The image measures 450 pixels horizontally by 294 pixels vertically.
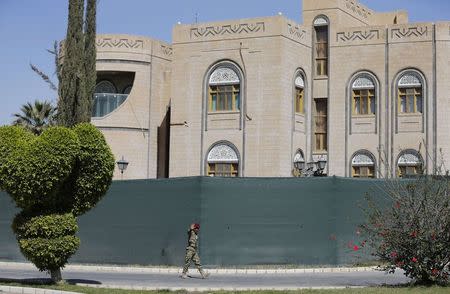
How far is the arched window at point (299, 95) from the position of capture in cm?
3956

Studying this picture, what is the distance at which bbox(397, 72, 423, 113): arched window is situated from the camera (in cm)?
3891

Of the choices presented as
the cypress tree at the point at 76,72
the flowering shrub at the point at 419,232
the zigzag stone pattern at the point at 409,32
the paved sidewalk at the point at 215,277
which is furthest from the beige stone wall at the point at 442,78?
the flowering shrub at the point at 419,232

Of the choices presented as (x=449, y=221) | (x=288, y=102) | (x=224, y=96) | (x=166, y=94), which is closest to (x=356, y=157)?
(x=288, y=102)

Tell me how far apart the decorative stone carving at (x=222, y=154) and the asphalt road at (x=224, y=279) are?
16488 mm

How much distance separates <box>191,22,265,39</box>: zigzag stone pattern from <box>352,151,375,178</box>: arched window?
782 centimetres

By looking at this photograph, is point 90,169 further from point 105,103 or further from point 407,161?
point 407,161

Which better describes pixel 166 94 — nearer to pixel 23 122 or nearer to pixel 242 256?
pixel 23 122

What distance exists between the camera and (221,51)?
39.2 metres

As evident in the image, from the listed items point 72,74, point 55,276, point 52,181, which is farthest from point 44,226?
point 72,74

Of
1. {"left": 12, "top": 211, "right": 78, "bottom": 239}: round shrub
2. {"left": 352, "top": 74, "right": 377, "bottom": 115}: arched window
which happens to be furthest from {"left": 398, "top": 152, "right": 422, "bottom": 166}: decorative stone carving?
{"left": 12, "top": 211, "right": 78, "bottom": 239}: round shrub

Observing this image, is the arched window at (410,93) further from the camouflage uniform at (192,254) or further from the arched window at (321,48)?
the camouflage uniform at (192,254)

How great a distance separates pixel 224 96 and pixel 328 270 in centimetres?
1811

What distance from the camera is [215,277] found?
2089cm

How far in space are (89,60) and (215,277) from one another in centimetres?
827
